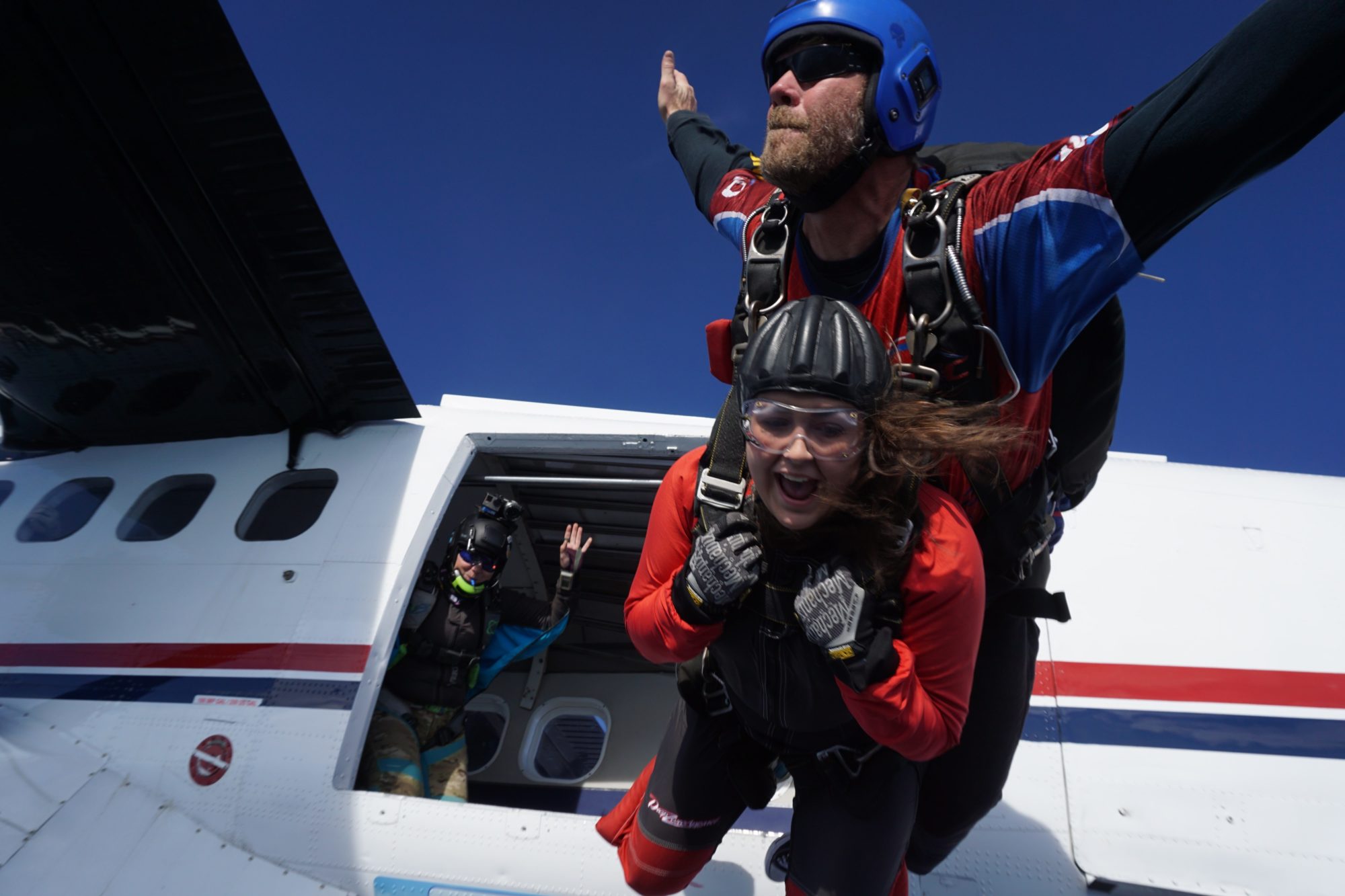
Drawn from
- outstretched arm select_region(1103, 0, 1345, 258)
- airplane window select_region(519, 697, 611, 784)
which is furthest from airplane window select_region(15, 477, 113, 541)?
outstretched arm select_region(1103, 0, 1345, 258)

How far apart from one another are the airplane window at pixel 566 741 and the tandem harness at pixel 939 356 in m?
4.45

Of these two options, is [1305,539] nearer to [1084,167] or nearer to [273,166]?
[1084,167]

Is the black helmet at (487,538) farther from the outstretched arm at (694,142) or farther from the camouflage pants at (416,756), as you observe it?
the outstretched arm at (694,142)

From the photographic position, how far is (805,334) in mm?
2096

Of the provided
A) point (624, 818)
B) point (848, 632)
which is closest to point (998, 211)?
point (848, 632)

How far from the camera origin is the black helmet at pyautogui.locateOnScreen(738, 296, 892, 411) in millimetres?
2047

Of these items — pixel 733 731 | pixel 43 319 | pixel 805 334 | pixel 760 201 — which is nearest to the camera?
pixel 805 334

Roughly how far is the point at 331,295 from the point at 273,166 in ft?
2.85

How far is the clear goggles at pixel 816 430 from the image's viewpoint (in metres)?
2.08

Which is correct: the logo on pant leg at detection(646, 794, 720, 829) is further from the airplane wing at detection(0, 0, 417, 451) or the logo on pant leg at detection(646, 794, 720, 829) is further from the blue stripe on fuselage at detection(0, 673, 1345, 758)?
the airplane wing at detection(0, 0, 417, 451)

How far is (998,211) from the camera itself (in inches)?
83.8

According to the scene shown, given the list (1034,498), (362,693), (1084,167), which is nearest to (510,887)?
(362,693)

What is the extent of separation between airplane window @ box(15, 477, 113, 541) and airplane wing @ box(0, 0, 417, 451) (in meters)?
0.41

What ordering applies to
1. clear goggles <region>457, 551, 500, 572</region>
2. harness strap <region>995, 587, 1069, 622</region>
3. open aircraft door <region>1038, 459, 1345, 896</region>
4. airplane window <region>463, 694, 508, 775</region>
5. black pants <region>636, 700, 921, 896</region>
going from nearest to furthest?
black pants <region>636, 700, 921, 896</region>
harness strap <region>995, 587, 1069, 622</region>
open aircraft door <region>1038, 459, 1345, 896</region>
clear goggles <region>457, 551, 500, 572</region>
airplane window <region>463, 694, 508, 775</region>
